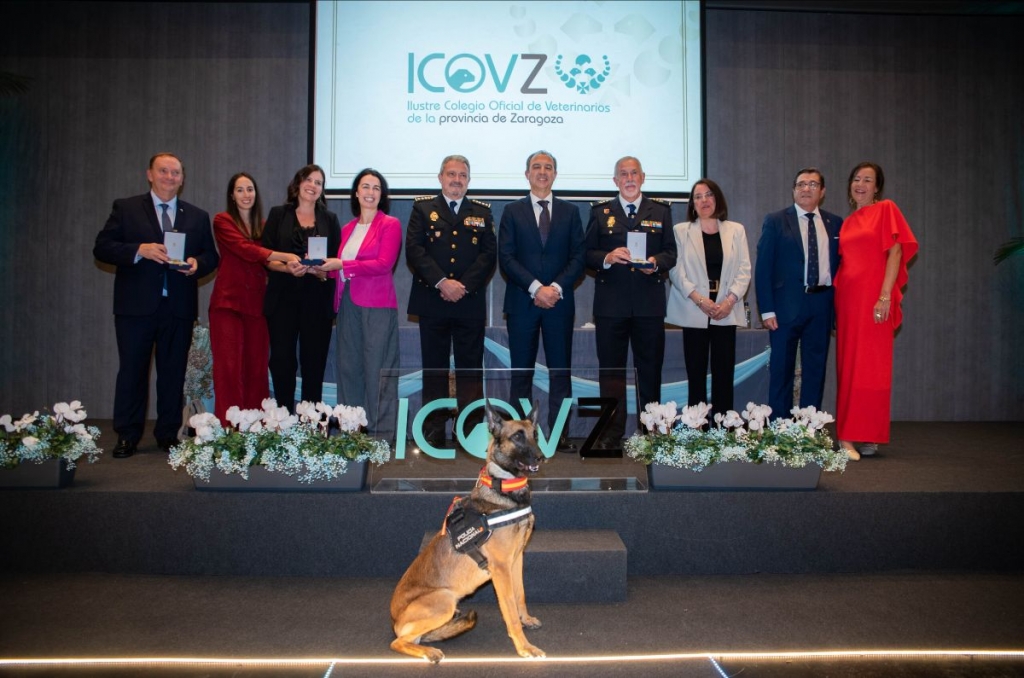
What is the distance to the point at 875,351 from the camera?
4289mm

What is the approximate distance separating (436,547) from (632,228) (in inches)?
104

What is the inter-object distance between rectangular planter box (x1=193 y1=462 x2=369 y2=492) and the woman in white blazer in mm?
2172

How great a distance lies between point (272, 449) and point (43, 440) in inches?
43.4

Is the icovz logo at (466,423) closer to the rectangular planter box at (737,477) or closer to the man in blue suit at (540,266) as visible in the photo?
the rectangular planter box at (737,477)

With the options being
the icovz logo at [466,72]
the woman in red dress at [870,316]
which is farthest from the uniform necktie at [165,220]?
the woman in red dress at [870,316]

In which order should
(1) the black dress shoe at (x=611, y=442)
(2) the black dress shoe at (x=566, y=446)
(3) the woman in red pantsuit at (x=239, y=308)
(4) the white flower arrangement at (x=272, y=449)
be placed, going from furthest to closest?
(3) the woman in red pantsuit at (x=239, y=308) < (2) the black dress shoe at (x=566, y=446) < (1) the black dress shoe at (x=611, y=442) < (4) the white flower arrangement at (x=272, y=449)

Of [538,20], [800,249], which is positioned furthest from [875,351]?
[538,20]

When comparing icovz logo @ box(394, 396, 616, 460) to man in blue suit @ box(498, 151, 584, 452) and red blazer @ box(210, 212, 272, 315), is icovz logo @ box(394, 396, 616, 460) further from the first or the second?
red blazer @ box(210, 212, 272, 315)

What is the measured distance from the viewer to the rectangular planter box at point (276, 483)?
11.1 feet

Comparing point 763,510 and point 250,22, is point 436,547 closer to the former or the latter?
point 763,510

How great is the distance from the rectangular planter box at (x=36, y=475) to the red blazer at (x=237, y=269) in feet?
4.36

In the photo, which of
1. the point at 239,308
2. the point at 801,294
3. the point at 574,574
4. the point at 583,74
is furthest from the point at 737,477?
the point at 583,74

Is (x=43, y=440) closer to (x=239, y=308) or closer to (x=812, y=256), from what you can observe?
(x=239, y=308)

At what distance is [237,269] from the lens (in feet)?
14.5
